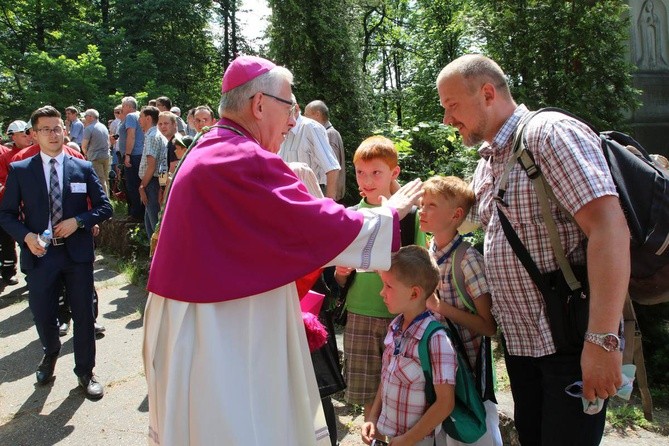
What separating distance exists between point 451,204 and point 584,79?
9.82ft

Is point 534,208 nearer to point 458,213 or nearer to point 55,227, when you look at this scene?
point 458,213

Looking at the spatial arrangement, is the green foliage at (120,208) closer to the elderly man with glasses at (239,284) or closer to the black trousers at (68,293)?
the black trousers at (68,293)

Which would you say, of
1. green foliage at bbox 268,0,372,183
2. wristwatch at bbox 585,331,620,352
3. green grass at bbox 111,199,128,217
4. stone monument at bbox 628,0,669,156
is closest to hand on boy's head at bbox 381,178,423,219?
wristwatch at bbox 585,331,620,352

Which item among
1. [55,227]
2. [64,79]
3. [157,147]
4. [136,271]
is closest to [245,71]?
Answer: [55,227]

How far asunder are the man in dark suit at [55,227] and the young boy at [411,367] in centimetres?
279

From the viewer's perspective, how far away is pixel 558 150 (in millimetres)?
1918

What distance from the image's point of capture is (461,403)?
8.11 feet

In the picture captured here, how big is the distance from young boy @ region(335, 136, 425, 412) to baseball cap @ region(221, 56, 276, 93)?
3.08 feet

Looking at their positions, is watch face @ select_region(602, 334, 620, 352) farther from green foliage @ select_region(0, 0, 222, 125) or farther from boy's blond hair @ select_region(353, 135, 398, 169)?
green foliage @ select_region(0, 0, 222, 125)

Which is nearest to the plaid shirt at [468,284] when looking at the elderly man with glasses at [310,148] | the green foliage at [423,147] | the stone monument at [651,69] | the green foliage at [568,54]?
the elderly man with glasses at [310,148]

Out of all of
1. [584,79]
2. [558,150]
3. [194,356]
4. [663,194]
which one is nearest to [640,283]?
[663,194]

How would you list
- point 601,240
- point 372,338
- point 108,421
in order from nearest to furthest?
point 601,240 → point 372,338 → point 108,421

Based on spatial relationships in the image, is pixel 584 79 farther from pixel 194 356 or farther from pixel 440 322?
pixel 194 356

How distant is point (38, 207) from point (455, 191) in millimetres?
3338
